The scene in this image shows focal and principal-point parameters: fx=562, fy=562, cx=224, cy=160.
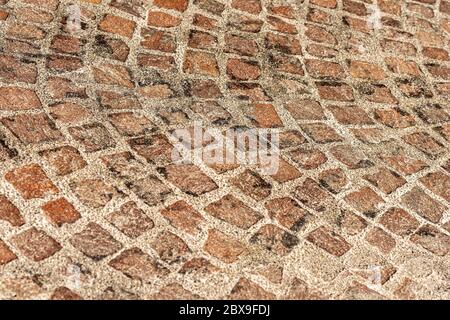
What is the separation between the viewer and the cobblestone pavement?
6.39ft

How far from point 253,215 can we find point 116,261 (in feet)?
1.92

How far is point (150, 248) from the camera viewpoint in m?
1.98

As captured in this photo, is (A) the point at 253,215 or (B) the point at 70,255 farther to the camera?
(A) the point at 253,215

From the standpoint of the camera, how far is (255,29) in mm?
3266

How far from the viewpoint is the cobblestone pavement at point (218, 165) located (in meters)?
1.95

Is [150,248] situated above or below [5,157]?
below

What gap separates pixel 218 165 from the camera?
7.89 feet
